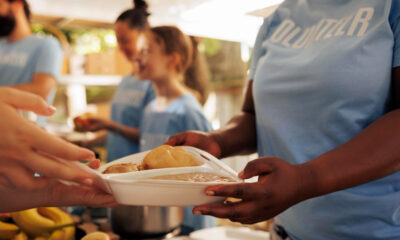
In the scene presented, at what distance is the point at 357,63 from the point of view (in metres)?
0.73

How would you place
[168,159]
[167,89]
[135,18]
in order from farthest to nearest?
[135,18], [167,89], [168,159]

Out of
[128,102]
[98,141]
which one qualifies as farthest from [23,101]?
[98,141]

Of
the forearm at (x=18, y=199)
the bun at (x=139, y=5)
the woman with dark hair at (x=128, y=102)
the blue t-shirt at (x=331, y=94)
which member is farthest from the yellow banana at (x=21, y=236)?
the bun at (x=139, y=5)

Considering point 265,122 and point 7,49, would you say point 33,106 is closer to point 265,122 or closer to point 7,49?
point 265,122

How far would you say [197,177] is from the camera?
59 cm

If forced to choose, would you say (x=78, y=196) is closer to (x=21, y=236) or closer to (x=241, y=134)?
(x=21, y=236)

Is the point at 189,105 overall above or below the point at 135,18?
below

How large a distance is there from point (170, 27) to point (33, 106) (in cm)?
159

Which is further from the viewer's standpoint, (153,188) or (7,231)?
(7,231)

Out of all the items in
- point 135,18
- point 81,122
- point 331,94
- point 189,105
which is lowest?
point 81,122

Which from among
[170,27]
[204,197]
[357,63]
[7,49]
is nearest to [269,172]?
[204,197]

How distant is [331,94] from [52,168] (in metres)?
0.58

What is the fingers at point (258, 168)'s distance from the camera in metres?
0.57

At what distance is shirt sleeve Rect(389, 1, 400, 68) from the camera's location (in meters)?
0.71
